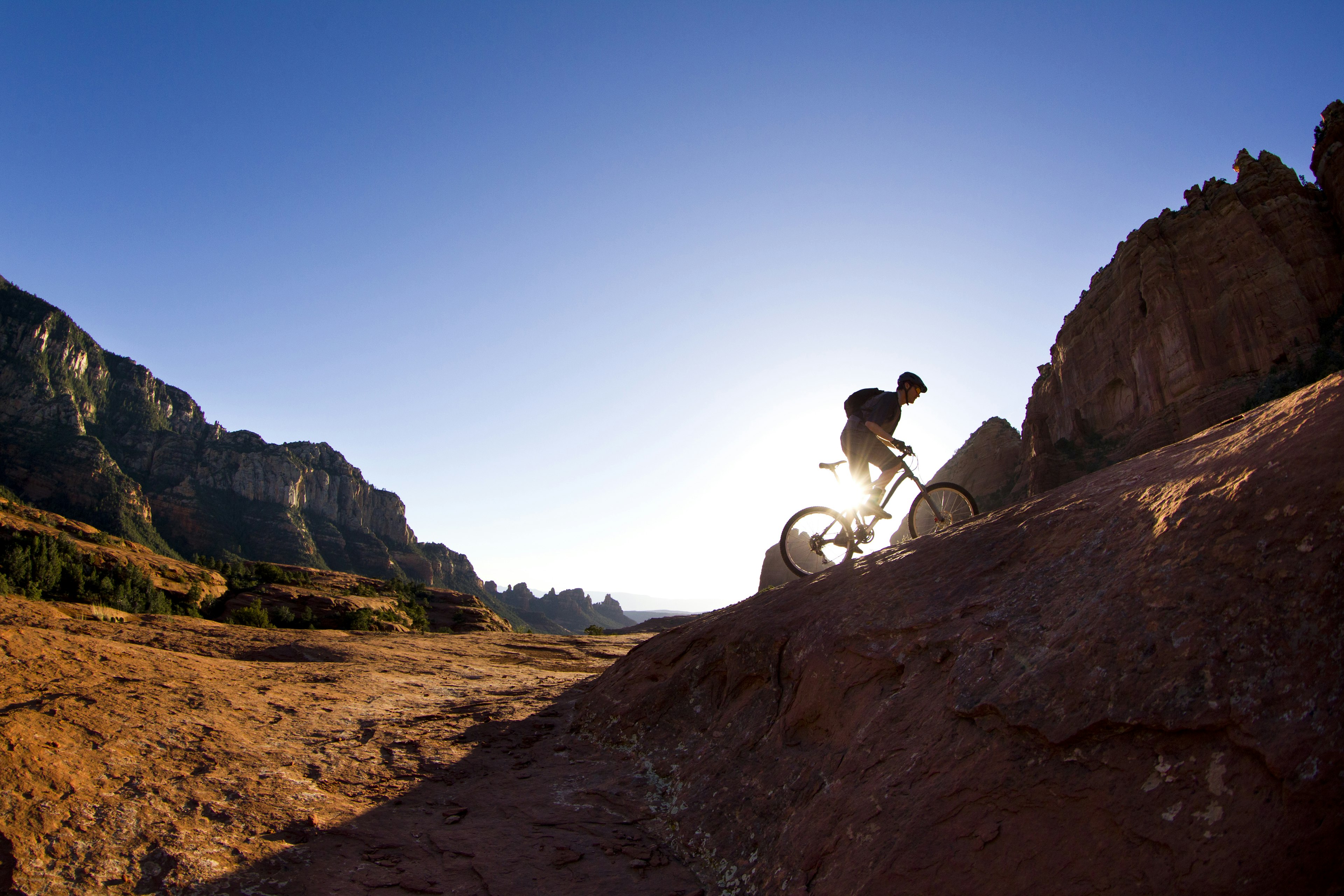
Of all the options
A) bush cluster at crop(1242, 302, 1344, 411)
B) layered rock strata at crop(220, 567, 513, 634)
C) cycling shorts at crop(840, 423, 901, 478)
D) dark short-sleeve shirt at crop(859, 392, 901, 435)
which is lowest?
layered rock strata at crop(220, 567, 513, 634)

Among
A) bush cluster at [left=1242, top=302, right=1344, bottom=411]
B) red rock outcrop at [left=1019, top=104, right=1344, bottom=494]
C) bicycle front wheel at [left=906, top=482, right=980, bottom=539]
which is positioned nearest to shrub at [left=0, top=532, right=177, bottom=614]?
bicycle front wheel at [left=906, top=482, right=980, bottom=539]

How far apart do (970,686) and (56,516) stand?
5696cm

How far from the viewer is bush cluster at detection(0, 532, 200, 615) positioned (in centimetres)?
2862


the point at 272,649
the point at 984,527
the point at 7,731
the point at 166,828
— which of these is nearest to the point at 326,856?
the point at 166,828

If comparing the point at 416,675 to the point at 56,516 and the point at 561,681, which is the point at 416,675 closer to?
the point at 561,681

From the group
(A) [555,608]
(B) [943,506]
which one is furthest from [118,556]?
(A) [555,608]

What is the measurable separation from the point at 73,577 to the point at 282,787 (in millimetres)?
37293

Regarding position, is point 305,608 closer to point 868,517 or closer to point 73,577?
point 73,577

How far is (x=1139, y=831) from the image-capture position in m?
2.61

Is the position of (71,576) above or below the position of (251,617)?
above

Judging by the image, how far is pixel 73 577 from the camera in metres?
30.7

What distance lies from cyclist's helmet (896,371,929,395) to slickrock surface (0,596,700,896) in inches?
246

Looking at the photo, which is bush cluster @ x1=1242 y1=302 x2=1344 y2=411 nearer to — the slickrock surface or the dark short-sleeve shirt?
the dark short-sleeve shirt

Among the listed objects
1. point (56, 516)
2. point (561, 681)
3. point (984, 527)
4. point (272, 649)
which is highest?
point (56, 516)
